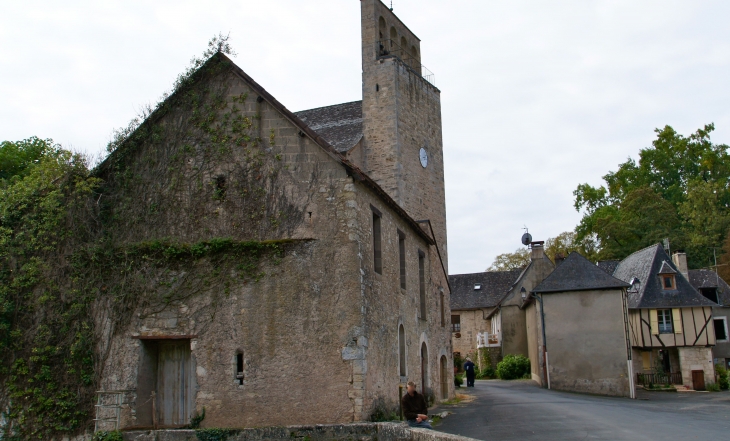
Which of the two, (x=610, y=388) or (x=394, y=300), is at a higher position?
(x=394, y=300)

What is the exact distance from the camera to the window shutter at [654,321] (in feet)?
105

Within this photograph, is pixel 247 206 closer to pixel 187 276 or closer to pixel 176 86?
pixel 187 276

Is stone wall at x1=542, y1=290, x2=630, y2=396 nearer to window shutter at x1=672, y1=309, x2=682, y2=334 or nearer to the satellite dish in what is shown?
window shutter at x1=672, y1=309, x2=682, y2=334

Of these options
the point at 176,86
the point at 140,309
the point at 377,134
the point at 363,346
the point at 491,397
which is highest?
the point at 377,134

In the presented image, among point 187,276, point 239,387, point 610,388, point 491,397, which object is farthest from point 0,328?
point 610,388

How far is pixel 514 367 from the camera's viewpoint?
120 feet

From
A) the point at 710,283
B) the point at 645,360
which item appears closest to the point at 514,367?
the point at 645,360

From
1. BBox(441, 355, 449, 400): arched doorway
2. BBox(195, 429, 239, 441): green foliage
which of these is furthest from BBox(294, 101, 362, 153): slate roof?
BBox(195, 429, 239, 441): green foliage

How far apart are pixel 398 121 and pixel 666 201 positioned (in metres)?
32.9

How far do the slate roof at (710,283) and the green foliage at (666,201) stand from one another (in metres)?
9.30

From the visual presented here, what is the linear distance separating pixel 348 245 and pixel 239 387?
11.2 ft

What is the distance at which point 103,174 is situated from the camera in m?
14.9

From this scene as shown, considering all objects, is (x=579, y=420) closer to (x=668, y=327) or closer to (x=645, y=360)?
(x=668, y=327)

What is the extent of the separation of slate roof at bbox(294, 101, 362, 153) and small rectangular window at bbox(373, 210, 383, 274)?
9019 mm
